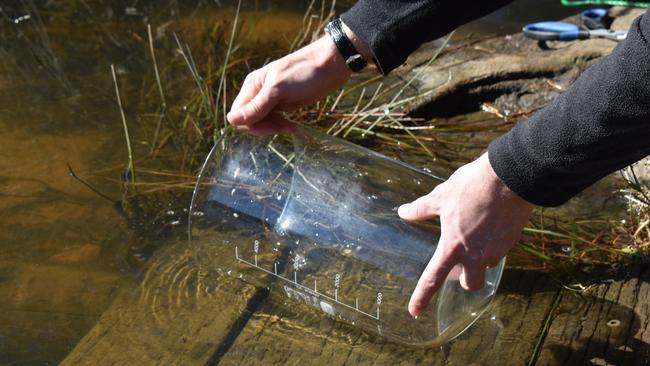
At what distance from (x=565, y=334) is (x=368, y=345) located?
1.58 ft

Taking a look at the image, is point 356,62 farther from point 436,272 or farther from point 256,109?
point 436,272

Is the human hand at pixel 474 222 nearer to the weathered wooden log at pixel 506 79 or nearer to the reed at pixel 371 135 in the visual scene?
the reed at pixel 371 135

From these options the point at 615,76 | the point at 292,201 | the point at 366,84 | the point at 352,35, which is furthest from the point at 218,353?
the point at 366,84

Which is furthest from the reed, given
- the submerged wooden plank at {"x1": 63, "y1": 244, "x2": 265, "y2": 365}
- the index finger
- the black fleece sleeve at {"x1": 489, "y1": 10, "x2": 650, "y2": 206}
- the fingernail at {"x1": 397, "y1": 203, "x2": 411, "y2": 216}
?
the black fleece sleeve at {"x1": 489, "y1": 10, "x2": 650, "y2": 206}

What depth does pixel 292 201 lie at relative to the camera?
7.41ft

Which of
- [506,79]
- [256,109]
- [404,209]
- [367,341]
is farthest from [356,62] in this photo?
[506,79]

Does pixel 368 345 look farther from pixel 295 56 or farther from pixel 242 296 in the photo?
pixel 295 56

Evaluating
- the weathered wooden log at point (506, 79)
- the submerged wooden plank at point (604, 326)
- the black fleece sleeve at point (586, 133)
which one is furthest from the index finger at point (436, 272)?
the weathered wooden log at point (506, 79)

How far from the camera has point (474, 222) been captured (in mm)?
1729

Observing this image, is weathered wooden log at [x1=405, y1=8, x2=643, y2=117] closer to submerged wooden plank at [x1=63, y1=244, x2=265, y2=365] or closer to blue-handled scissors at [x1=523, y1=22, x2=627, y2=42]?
blue-handled scissors at [x1=523, y1=22, x2=627, y2=42]

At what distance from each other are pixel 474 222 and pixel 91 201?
1578 millimetres

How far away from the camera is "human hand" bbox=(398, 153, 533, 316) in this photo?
5.60ft

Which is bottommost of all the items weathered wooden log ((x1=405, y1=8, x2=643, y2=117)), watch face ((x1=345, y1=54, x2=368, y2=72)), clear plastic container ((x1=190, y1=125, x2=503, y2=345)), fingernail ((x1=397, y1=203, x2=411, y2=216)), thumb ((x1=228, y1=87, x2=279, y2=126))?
weathered wooden log ((x1=405, y1=8, x2=643, y2=117))

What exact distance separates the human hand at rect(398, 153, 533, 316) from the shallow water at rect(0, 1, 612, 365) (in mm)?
491
